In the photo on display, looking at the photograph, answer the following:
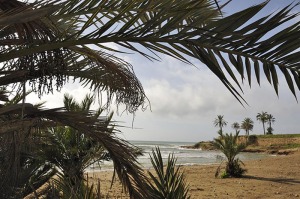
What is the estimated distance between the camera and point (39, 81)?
7.68 feet

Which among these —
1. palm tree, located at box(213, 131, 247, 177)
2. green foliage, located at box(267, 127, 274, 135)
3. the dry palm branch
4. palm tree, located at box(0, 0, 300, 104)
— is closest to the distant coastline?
green foliage, located at box(267, 127, 274, 135)

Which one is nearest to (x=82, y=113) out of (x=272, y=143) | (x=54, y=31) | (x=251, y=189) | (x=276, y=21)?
(x=54, y=31)

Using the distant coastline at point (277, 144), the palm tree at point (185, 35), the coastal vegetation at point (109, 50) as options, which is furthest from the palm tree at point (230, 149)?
the distant coastline at point (277, 144)

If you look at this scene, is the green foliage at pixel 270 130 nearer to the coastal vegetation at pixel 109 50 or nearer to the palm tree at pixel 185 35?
the coastal vegetation at pixel 109 50

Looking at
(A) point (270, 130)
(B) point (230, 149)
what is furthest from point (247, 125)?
(B) point (230, 149)

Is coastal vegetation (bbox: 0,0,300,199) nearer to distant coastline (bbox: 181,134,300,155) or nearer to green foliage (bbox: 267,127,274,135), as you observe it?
distant coastline (bbox: 181,134,300,155)

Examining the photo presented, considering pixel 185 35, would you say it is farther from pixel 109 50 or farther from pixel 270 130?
pixel 270 130

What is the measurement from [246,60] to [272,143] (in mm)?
49643

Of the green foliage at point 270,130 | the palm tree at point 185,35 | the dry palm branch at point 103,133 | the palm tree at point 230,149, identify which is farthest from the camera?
the green foliage at point 270,130

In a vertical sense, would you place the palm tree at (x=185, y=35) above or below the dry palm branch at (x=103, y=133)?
above

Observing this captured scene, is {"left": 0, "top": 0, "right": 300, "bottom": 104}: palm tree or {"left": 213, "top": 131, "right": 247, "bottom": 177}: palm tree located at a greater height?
{"left": 0, "top": 0, "right": 300, "bottom": 104}: palm tree

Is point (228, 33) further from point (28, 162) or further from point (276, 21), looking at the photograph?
point (28, 162)

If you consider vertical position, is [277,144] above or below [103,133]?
below

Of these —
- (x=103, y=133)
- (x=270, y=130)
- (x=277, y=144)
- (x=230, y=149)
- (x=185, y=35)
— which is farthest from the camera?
(x=270, y=130)
